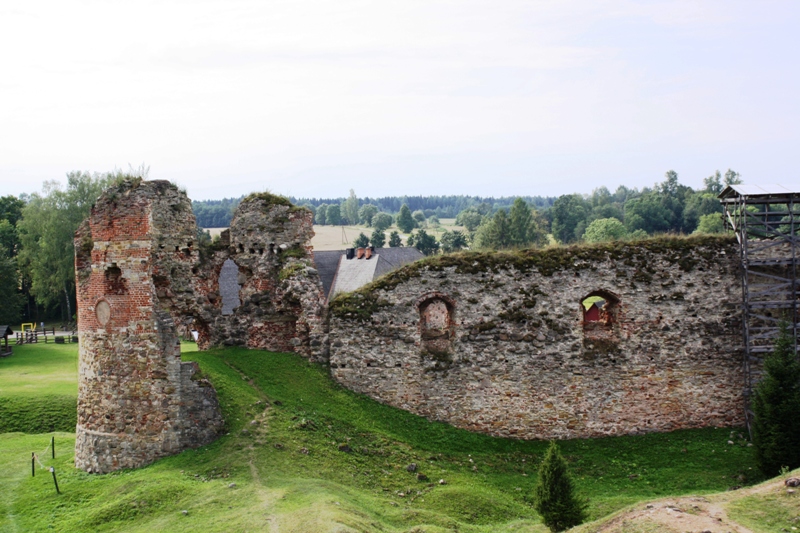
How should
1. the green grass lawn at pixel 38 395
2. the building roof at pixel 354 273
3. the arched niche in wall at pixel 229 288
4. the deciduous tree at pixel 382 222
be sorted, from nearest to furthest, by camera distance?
the green grass lawn at pixel 38 395 → the arched niche in wall at pixel 229 288 → the building roof at pixel 354 273 → the deciduous tree at pixel 382 222

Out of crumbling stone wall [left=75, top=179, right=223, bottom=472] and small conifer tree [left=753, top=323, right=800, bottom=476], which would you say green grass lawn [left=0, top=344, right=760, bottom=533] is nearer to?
crumbling stone wall [left=75, top=179, right=223, bottom=472]

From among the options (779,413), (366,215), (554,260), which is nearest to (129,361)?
(554,260)

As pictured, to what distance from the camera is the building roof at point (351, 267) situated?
176 ft

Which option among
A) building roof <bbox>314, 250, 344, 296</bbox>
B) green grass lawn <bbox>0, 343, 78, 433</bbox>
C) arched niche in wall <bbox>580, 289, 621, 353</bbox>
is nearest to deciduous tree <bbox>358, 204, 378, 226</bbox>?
building roof <bbox>314, 250, 344, 296</bbox>

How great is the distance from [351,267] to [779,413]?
43.7 metres

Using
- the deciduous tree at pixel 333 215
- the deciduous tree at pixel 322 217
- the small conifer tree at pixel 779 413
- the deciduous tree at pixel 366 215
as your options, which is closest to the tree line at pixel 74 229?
the small conifer tree at pixel 779 413

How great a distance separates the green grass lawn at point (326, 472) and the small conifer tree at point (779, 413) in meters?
0.93

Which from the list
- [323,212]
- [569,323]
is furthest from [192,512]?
[323,212]

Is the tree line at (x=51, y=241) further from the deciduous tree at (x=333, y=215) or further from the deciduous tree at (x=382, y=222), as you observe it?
the deciduous tree at (x=333, y=215)

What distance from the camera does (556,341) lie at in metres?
18.1

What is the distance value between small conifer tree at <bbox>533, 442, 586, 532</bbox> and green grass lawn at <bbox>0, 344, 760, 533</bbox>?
1067 millimetres

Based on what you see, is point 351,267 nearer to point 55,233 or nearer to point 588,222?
point 55,233

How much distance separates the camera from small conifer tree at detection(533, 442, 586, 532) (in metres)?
12.0

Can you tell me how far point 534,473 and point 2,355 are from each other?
3226cm
